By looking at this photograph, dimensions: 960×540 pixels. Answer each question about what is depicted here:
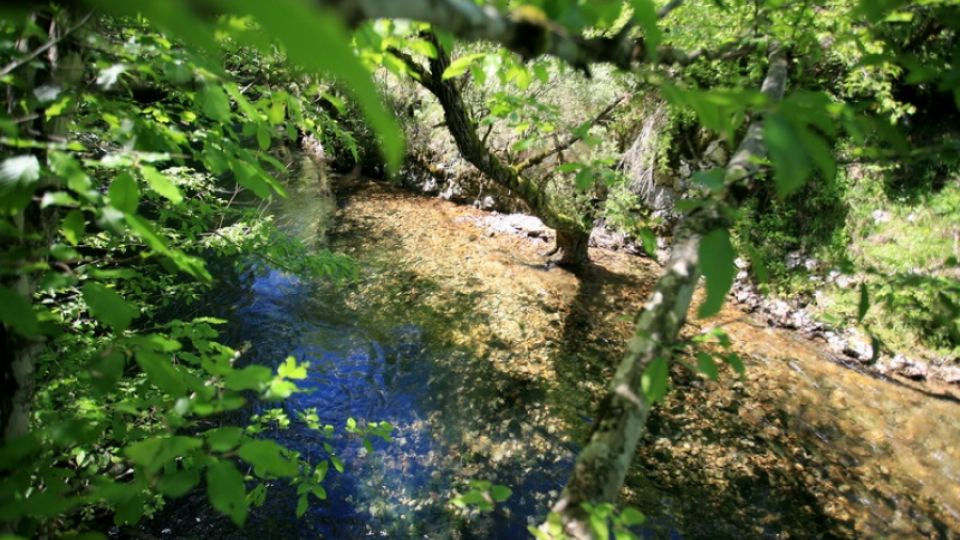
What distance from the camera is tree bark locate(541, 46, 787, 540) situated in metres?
1.52

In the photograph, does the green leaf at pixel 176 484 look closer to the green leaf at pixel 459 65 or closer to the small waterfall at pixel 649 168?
the green leaf at pixel 459 65

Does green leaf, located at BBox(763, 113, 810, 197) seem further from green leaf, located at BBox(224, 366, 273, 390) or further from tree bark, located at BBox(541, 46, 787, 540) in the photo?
green leaf, located at BBox(224, 366, 273, 390)

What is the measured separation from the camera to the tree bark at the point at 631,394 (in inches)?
59.8

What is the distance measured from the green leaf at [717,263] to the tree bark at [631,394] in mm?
553

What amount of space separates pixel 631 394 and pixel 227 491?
124 cm

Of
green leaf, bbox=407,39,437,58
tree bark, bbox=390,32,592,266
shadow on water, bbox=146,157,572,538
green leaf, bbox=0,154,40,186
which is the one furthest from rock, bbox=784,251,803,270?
green leaf, bbox=0,154,40,186

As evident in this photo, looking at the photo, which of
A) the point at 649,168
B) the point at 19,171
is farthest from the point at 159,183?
the point at 649,168

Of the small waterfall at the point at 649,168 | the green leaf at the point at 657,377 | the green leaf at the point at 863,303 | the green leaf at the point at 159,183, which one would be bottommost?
the green leaf at the point at 657,377

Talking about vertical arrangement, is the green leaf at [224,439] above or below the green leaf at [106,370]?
below

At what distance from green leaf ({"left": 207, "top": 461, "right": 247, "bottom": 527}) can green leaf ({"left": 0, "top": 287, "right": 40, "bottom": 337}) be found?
496 mm

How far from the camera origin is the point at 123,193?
3.83 ft

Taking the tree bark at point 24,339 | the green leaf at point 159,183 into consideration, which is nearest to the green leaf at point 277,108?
the tree bark at point 24,339

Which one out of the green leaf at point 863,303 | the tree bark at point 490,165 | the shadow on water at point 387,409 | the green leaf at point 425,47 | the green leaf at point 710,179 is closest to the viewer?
the green leaf at point 710,179

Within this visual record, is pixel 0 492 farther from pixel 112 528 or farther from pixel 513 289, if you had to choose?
pixel 513 289
